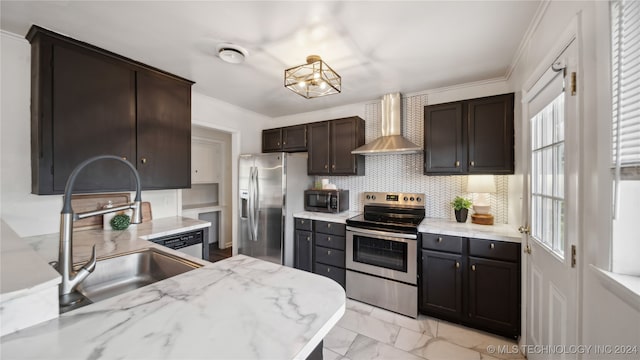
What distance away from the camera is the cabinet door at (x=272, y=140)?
12.3ft

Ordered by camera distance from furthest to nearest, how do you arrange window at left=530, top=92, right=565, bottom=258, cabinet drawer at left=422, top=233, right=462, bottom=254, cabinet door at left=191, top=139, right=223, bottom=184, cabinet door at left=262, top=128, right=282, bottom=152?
cabinet door at left=191, top=139, right=223, bottom=184 < cabinet door at left=262, top=128, right=282, bottom=152 < cabinet drawer at left=422, top=233, right=462, bottom=254 < window at left=530, top=92, right=565, bottom=258

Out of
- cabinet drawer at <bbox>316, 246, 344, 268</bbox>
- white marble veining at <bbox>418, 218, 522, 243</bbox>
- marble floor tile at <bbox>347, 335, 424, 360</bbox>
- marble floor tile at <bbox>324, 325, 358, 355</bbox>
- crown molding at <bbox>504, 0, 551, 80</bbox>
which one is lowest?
marble floor tile at <bbox>324, 325, 358, 355</bbox>

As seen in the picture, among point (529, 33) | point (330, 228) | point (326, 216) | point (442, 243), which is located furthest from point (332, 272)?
point (529, 33)

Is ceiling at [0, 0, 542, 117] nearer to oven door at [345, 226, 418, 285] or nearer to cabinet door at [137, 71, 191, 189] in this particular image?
cabinet door at [137, 71, 191, 189]

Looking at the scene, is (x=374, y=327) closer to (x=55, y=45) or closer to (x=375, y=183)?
(x=375, y=183)

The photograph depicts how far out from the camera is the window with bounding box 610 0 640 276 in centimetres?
75

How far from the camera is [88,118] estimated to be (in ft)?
5.93

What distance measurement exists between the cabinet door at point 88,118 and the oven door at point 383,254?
2.35 m

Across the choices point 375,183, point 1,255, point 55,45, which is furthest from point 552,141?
point 55,45

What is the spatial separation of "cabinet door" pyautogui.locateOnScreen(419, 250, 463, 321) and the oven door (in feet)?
0.39

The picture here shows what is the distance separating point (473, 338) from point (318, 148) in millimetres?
2693

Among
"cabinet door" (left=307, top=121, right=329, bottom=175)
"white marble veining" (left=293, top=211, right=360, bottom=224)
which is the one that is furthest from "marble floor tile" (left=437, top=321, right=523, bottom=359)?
"cabinet door" (left=307, top=121, right=329, bottom=175)

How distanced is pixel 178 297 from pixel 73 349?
282 millimetres

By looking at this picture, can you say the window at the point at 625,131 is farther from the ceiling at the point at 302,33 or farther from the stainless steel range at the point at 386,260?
the stainless steel range at the point at 386,260
